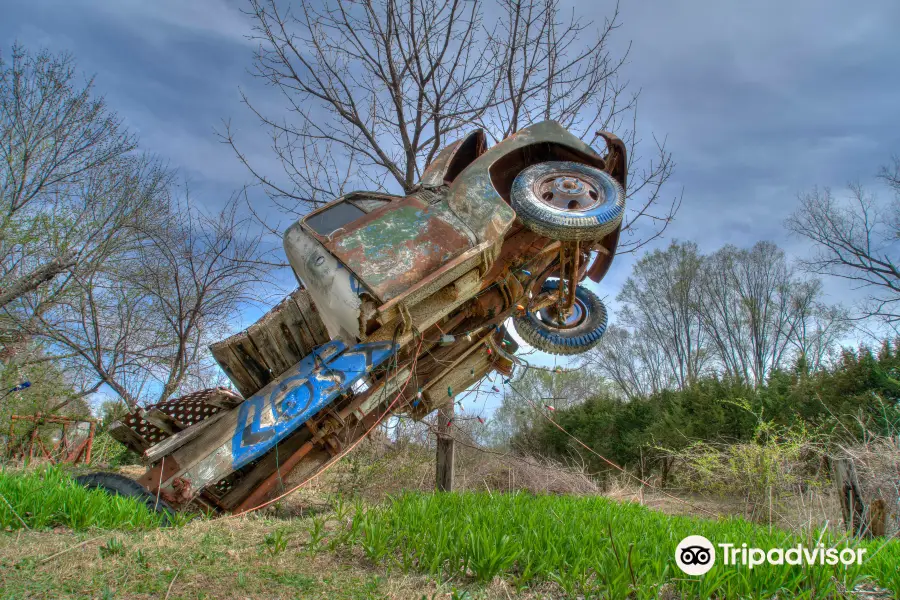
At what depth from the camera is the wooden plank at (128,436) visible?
4.92 meters

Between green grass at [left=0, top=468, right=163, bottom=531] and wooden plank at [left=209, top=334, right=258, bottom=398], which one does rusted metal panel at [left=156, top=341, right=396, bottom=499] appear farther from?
green grass at [left=0, top=468, right=163, bottom=531]

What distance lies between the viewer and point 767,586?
2.41 m

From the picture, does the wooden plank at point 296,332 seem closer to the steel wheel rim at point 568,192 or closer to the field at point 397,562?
the field at point 397,562

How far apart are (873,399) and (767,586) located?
33.5 ft

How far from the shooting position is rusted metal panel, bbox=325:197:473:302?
13.7 feet

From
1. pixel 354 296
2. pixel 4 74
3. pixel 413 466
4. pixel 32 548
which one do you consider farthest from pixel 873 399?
pixel 4 74

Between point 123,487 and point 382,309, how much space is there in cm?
258

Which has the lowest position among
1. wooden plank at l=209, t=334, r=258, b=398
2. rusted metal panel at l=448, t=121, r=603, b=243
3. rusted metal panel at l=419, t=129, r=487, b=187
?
wooden plank at l=209, t=334, r=258, b=398

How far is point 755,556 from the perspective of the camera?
2.79 meters

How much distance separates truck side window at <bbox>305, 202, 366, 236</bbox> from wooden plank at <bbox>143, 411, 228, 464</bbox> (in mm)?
1968

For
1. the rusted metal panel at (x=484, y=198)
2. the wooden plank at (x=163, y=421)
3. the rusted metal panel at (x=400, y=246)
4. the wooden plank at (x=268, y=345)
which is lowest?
the wooden plank at (x=163, y=421)

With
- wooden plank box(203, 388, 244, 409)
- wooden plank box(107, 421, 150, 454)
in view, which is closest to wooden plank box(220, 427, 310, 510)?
wooden plank box(203, 388, 244, 409)

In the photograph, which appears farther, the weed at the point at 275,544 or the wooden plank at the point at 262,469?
the wooden plank at the point at 262,469

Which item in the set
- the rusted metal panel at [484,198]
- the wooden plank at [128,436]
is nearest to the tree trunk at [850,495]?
the rusted metal panel at [484,198]
